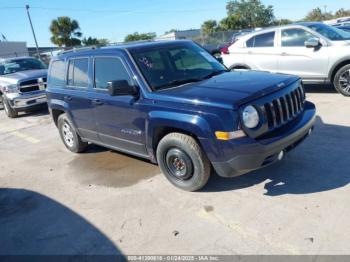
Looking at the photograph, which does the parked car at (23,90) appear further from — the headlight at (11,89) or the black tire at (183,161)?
the black tire at (183,161)

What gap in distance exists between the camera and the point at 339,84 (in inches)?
324

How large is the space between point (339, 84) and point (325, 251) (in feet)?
19.7

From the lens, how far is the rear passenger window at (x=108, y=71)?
495 cm

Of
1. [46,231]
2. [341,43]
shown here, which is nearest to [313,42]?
[341,43]

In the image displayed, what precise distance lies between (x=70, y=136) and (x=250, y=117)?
13.5 ft

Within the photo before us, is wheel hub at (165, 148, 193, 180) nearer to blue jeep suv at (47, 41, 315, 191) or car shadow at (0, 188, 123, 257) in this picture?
blue jeep suv at (47, 41, 315, 191)

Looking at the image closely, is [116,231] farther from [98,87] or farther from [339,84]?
[339,84]

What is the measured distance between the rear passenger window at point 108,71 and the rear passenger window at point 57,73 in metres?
1.21

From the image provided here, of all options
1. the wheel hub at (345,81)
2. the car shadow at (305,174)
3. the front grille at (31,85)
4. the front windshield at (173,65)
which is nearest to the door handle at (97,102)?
the front windshield at (173,65)

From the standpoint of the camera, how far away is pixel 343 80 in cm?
815

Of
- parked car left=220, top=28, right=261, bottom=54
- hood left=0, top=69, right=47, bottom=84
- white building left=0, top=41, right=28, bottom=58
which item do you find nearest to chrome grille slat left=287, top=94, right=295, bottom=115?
parked car left=220, top=28, right=261, bottom=54

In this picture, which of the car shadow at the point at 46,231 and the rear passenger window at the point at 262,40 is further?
the rear passenger window at the point at 262,40

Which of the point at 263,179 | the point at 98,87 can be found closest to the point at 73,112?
the point at 98,87

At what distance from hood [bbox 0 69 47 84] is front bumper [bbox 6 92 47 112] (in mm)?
476
